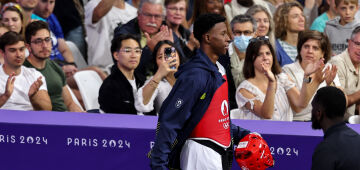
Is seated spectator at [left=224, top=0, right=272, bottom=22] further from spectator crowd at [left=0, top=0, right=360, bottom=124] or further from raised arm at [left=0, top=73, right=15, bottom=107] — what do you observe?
raised arm at [left=0, top=73, right=15, bottom=107]

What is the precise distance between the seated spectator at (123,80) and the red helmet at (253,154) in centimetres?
260

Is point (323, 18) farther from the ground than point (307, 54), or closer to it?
farther from the ground

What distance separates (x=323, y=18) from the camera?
8867 millimetres

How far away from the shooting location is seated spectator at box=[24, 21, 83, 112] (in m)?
7.39

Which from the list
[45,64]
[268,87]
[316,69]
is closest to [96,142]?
[268,87]

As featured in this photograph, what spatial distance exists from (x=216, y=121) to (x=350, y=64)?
13.0ft

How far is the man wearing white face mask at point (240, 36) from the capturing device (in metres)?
7.72

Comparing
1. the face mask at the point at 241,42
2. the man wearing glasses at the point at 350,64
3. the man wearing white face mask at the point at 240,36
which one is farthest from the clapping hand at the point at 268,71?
the man wearing glasses at the point at 350,64

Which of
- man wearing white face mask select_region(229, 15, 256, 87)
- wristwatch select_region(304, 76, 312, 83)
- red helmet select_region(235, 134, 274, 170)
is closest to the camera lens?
red helmet select_region(235, 134, 274, 170)

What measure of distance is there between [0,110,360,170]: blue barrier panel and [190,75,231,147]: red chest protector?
116cm

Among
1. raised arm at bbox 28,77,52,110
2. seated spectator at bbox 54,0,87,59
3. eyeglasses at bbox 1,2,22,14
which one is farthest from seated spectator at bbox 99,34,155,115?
seated spectator at bbox 54,0,87,59

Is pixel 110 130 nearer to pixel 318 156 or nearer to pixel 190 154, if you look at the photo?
pixel 190 154

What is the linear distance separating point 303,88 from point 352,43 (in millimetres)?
1124

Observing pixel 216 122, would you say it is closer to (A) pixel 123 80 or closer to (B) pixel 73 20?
(A) pixel 123 80
